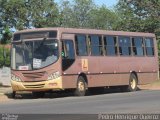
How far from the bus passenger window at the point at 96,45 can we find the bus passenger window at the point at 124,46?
192 cm

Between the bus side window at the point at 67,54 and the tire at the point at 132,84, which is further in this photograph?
the tire at the point at 132,84

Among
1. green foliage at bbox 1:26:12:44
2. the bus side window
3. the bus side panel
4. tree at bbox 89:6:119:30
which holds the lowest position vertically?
the bus side panel

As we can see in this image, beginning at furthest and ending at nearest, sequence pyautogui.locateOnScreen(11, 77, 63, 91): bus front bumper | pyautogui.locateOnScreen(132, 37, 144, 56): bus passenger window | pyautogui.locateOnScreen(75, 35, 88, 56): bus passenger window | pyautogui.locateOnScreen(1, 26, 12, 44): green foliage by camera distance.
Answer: pyautogui.locateOnScreen(1, 26, 12, 44): green foliage, pyautogui.locateOnScreen(132, 37, 144, 56): bus passenger window, pyautogui.locateOnScreen(75, 35, 88, 56): bus passenger window, pyautogui.locateOnScreen(11, 77, 63, 91): bus front bumper

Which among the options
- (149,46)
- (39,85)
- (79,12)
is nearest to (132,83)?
(149,46)

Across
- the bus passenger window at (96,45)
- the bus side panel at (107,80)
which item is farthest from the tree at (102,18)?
the bus passenger window at (96,45)

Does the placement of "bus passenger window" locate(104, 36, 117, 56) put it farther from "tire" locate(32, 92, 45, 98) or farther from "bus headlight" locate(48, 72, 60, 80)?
"bus headlight" locate(48, 72, 60, 80)

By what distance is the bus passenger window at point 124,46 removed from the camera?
3397cm

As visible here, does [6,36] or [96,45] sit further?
[6,36]

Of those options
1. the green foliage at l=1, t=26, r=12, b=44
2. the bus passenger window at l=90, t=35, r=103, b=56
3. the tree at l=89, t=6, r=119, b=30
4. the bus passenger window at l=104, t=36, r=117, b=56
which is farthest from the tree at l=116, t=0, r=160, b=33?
the tree at l=89, t=6, r=119, b=30

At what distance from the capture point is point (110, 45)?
33.1 m

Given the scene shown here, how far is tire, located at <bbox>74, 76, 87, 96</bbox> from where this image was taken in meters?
30.3

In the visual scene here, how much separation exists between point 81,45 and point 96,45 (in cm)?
135

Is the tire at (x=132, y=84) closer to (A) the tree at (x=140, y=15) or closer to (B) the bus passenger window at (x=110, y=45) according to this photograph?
(B) the bus passenger window at (x=110, y=45)

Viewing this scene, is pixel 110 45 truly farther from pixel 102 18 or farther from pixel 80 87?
pixel 102 18
